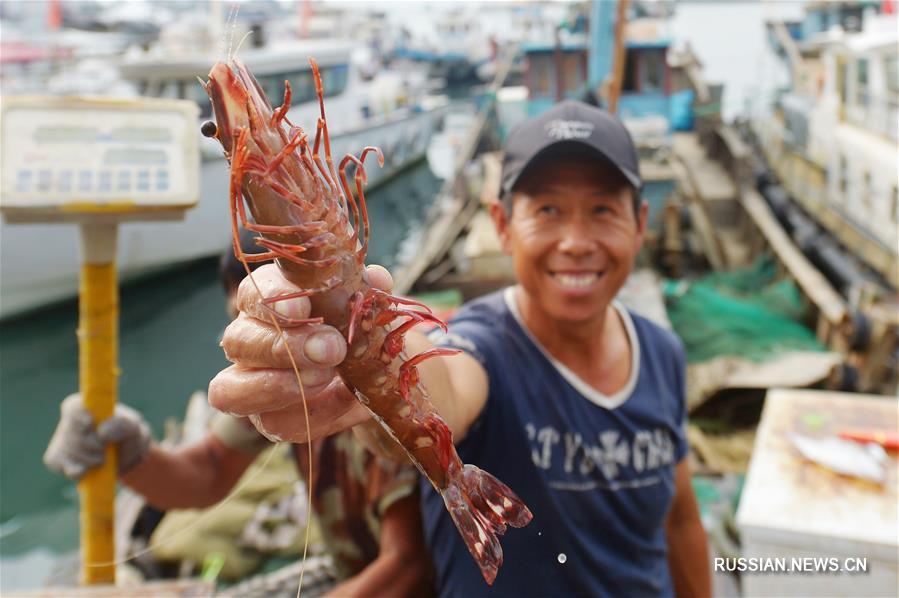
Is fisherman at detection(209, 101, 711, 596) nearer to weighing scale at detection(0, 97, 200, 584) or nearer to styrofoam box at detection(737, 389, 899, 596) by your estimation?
styrofoam box at detection(737, 389, 899, 596)

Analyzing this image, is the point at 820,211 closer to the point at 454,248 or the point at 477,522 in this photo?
the point at 454,248

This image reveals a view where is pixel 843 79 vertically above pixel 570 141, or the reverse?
pixel 843 79

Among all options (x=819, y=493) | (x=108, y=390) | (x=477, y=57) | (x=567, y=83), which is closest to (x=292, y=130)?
(x=108, y=390)

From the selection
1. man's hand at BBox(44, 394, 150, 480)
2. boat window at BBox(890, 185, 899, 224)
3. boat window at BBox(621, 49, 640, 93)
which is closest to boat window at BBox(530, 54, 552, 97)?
boat window at BBox(621, 49, 640, 93)

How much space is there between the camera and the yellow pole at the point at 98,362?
2.69 meters

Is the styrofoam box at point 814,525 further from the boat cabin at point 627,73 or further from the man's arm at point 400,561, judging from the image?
the boat cabin at point 627,73

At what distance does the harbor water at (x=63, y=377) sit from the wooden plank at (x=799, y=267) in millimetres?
8156

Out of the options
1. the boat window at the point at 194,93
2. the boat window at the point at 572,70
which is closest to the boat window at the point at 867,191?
the boat window at the point at 572,70

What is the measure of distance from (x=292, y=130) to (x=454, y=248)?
9.69 m

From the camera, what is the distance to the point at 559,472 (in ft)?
5.95

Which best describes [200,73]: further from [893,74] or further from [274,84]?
[893,74]

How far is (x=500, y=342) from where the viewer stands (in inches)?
76.8

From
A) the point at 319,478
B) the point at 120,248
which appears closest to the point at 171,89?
the point at 120,248

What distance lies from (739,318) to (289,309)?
914cm
